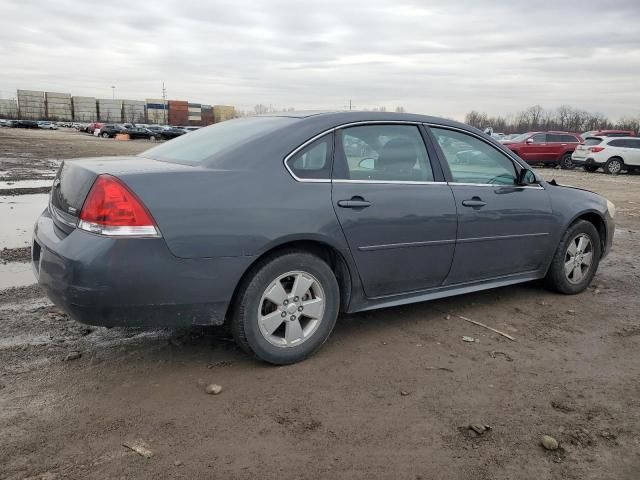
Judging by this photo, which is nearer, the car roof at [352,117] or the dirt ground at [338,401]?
the dirt ground at [338,401]

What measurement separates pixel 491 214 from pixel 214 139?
217 centimetres

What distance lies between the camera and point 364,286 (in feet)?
12.3

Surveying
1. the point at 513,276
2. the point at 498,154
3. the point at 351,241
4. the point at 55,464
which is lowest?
the point at 55,464

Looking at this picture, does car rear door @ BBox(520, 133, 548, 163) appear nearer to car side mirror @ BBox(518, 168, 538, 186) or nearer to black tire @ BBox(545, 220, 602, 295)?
black tire @ BBox(545, 220, 602, 295)

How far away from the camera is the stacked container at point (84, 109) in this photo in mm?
122625

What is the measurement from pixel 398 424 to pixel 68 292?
187cm

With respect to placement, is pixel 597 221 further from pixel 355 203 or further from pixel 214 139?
pixel 214 139

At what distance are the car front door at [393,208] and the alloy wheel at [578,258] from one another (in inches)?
62.6

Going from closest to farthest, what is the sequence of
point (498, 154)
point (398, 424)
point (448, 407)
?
point (398, 424), point (448, 407), point (498, 154)

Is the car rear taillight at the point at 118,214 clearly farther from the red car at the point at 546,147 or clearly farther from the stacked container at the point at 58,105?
the stacked container at the point at 58,105

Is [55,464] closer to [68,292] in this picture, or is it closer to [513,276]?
[68,292]

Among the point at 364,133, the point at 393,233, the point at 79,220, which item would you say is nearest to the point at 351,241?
the point at 393,233

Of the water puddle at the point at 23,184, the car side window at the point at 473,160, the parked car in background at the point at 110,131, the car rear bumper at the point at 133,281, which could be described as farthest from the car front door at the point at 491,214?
the parked car in background at the point at 110,131

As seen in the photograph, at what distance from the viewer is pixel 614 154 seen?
845 inches
